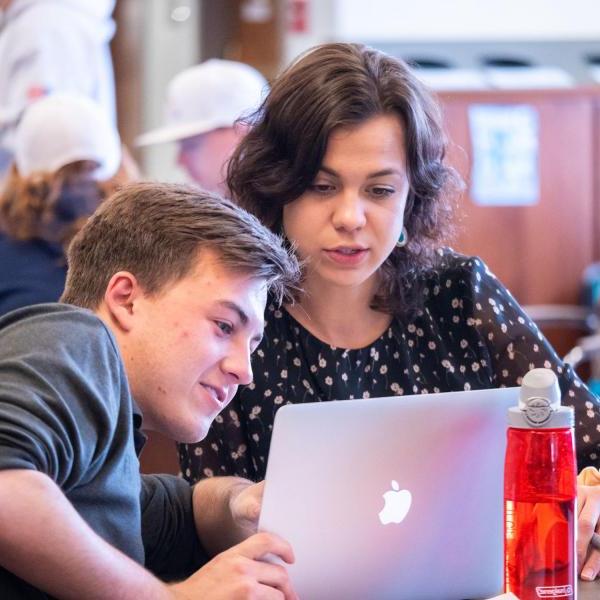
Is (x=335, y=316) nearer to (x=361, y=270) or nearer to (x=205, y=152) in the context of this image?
(x=361, y=270)

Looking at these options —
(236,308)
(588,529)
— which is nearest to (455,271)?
(588,529)

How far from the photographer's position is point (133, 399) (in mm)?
1148

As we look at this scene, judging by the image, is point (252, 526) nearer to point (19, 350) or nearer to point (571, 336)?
point (19, 350)

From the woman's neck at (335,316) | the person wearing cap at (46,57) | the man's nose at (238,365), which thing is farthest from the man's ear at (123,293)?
the person wearing cap at (46,57)

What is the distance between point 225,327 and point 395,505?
0.77 ft

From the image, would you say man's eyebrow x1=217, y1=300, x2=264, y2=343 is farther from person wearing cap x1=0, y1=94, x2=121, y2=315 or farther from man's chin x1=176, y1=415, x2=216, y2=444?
person wearing cap x1=0, y1=94, x2=121, y2=315

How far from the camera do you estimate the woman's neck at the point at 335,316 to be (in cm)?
170

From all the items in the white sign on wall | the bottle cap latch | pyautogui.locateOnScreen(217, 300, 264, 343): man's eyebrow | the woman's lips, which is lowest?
the white sign on wall

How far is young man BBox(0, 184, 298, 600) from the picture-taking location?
916mm

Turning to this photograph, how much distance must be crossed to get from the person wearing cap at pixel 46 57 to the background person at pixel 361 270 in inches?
87.3

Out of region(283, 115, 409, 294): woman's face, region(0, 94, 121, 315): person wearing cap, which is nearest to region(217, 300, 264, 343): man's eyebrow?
region(283, 115, 409, 294): woman's face

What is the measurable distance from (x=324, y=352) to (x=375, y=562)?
580mm

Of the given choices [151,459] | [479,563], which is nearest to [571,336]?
[151,459]

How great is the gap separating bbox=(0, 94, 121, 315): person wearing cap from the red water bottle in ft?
5.25
